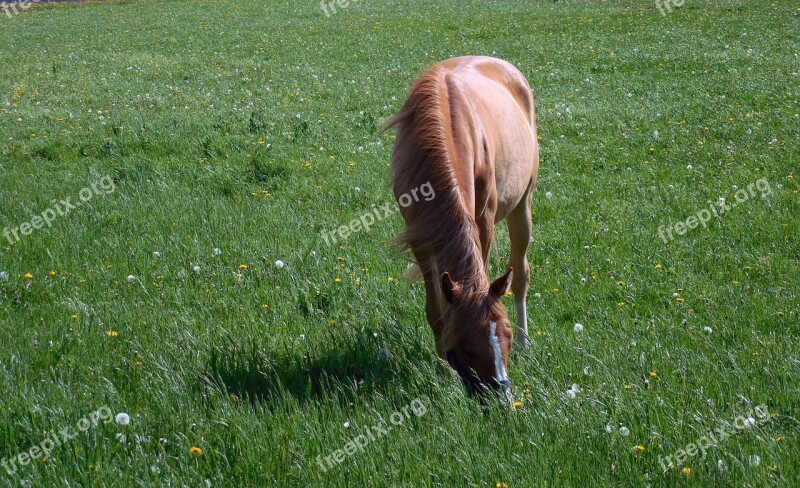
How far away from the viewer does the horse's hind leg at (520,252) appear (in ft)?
19.2

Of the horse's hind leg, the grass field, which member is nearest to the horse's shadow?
the grass field

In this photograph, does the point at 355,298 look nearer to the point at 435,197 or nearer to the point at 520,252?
the point at 520,252

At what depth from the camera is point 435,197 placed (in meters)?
4.30

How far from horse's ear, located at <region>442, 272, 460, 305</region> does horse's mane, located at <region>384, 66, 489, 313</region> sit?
6 centimetres

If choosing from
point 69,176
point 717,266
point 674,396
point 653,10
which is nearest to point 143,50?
point 69,176

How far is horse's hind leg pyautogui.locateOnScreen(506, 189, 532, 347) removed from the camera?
5840 mm

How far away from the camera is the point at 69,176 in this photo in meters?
8.91

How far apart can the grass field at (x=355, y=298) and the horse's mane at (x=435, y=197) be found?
0.33 m

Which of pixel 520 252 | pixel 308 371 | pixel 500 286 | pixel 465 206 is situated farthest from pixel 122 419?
pixel 520 252

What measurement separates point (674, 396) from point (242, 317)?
283 centimetres

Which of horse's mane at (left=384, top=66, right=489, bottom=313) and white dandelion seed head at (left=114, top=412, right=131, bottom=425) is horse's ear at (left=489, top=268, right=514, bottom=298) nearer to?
horse's mane at (left=384, top=66, right=489, bottom=313)

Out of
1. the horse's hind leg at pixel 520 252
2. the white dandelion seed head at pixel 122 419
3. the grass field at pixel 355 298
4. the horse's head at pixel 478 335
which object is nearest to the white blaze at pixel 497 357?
the horse's head at pixel 478 335

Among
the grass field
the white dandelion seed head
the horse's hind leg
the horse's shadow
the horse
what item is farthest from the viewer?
the horse's hind leg

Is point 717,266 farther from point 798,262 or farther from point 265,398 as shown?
point 265,398
